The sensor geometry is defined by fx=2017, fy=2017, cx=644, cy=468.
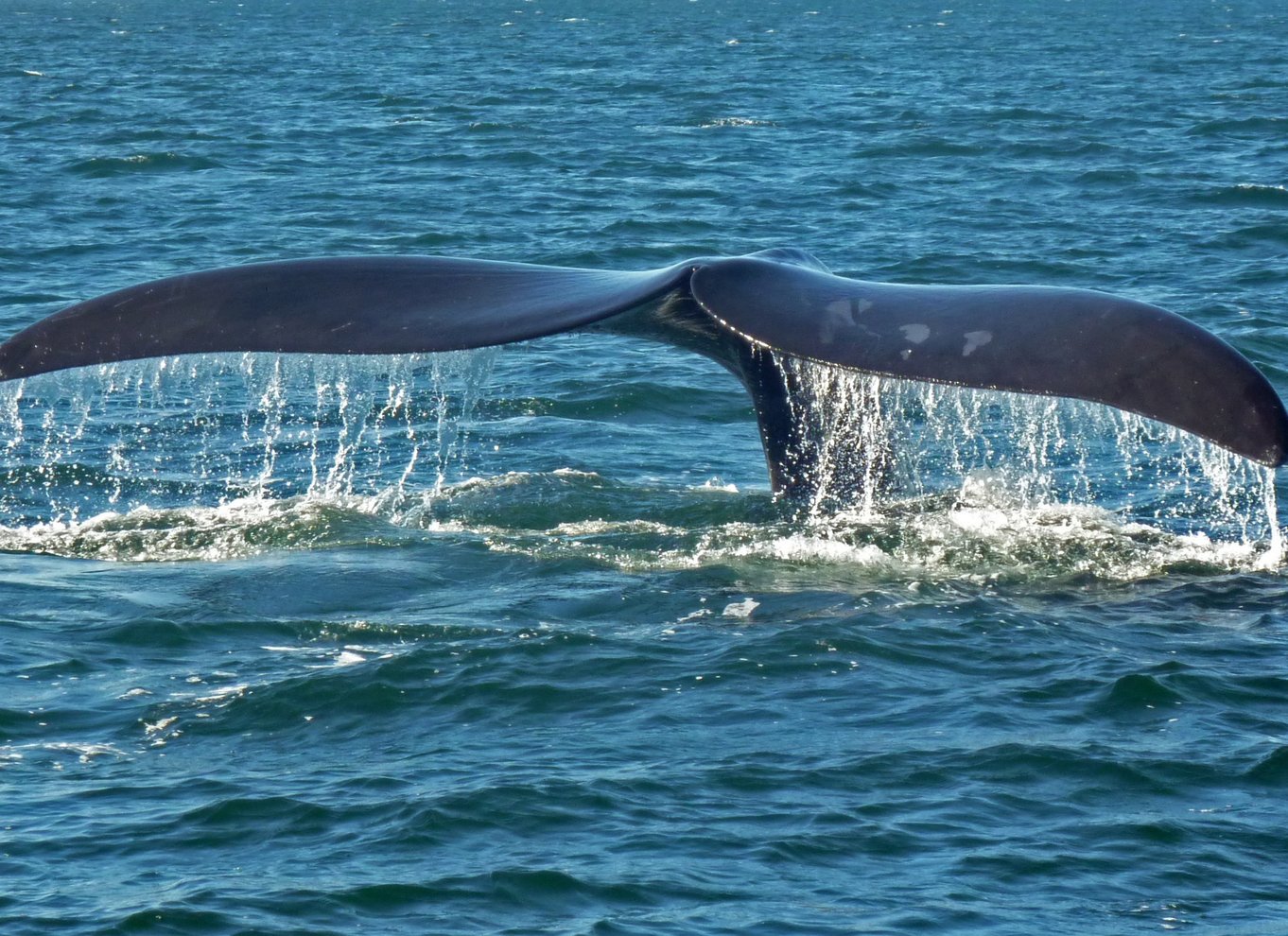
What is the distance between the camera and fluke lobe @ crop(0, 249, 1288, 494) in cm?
615

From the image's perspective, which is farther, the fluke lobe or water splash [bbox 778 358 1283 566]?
water splash [bbox 778 358 1283 566]

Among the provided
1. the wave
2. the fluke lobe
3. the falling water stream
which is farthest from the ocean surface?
the wave

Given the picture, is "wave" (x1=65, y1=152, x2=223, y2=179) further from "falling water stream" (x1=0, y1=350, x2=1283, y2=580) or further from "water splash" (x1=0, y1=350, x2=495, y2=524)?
"falling water stream" (x1=0, y1=350, x2=1283, y2=580)

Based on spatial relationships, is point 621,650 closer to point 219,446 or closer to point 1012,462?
point 1012,462

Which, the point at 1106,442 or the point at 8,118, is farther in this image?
the point at 8,118

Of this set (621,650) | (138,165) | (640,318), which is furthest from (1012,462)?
(138,165)

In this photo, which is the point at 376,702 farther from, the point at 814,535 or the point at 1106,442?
the point at 1106,442

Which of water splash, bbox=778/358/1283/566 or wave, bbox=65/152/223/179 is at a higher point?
wave, bbox=65/152/223/179

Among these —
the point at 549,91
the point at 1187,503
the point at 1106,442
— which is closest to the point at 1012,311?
the point at 1187,503

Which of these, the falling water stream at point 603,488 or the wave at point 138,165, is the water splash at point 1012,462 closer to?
the falling water stream at point 603,488

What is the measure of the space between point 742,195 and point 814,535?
14.6 m

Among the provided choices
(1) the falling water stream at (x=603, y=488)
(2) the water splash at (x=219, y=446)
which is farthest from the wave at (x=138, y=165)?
(1) the falling water stream at (x=603, y=488)

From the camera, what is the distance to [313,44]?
172ft

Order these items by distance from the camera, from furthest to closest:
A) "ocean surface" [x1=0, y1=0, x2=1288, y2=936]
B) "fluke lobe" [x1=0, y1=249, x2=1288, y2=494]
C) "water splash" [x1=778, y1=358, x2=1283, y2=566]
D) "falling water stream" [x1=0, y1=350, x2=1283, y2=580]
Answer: "falling water stream" [x1=0, y1=350, x2=1283, y2=580] < "water splash" [x1=778, y1=358, x2=1283, y2=566] < "fluke lobe" [x1=0, y1=249, x2=1288, y2=494] < "ocean surface" [x1=0, y1=0, x2=1288, y2=936]
